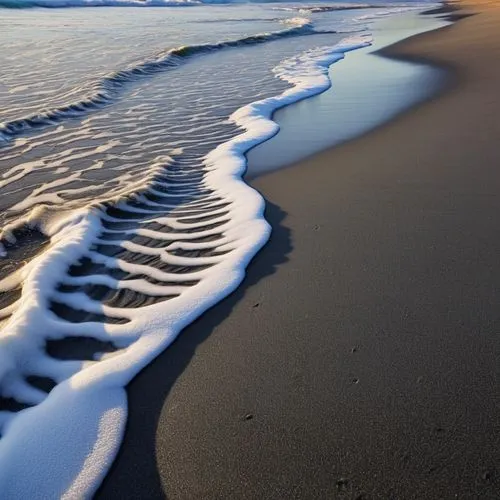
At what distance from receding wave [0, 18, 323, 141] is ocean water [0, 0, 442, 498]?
0.05 m

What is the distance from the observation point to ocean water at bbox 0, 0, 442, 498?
81.2 inches

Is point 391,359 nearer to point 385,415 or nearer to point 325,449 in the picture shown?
point 385,415

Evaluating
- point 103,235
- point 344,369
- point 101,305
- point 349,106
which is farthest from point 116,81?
point 344,369

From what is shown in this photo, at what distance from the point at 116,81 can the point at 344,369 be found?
29.4 ft

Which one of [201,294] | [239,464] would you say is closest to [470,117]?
[201,294]

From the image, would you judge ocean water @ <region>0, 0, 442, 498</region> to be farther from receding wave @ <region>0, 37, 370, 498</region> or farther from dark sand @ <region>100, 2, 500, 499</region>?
dark sand @ <region>100, 2, 500, 499</region>

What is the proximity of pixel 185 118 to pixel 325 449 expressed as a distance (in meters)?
5.92

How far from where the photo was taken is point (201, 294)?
9.32 ft

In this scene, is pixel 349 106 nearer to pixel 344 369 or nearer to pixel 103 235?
pixel 103 235

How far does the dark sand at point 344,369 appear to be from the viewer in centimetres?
176

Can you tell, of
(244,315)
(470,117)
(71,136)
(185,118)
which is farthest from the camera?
(185,118)

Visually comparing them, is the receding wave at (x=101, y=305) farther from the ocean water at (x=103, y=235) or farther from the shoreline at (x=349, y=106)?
the shoreline at (x=349, y=106)

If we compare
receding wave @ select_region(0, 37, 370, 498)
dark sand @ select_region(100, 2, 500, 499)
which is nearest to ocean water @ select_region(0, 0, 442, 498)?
receding wave @ select_region(0, 37, 370, 498)

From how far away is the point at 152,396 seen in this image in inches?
85.2
